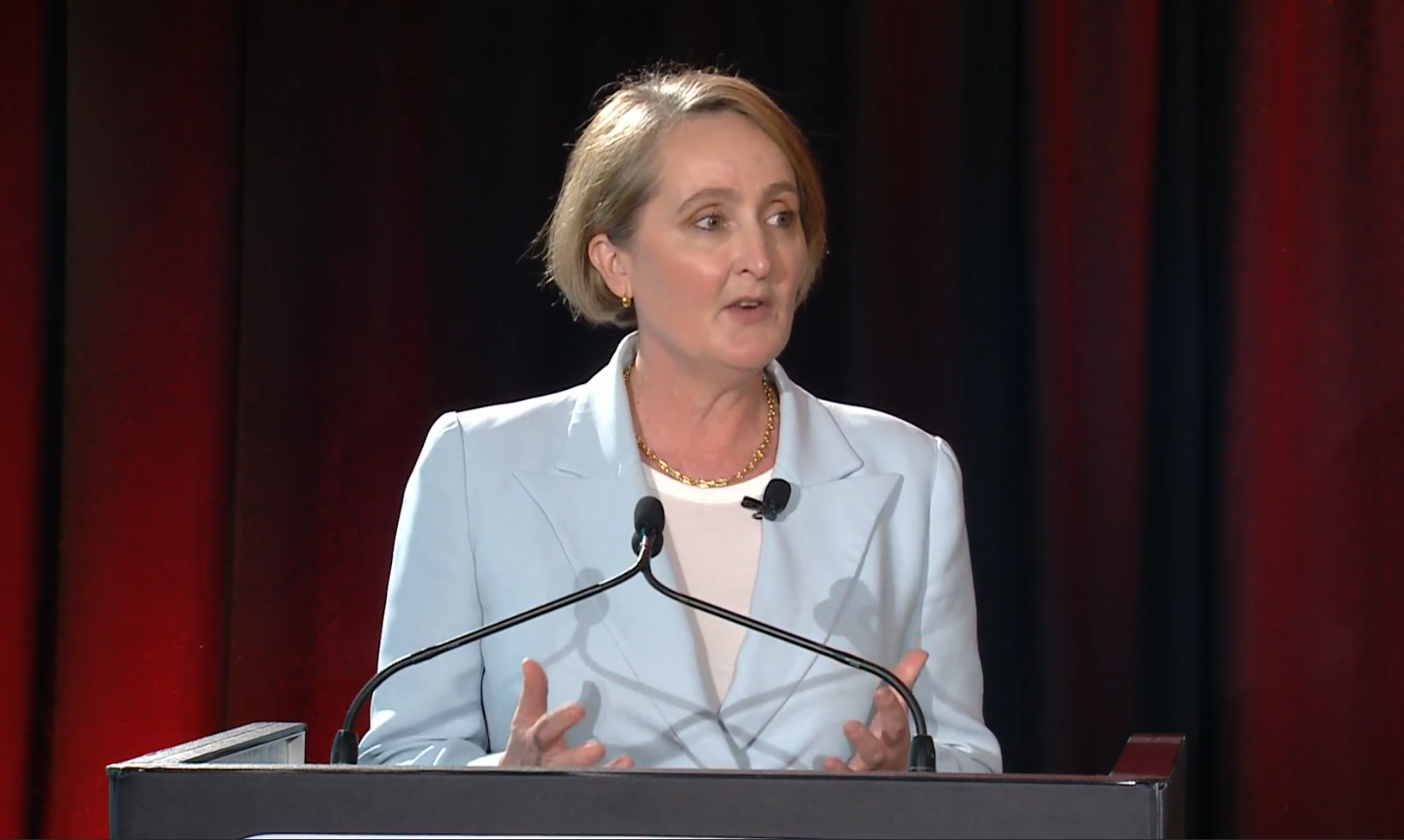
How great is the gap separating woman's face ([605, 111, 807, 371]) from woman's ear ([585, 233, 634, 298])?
82 millimetres

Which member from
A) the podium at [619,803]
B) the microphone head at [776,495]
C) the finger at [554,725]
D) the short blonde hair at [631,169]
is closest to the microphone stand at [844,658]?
the finger at [554,725]

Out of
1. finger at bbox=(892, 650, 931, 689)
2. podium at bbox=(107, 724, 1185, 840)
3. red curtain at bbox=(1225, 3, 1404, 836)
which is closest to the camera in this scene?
podium at bbox=(107, 724, 1185, 840)

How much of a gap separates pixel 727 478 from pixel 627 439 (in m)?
0.15

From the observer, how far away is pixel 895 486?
2.16 meters

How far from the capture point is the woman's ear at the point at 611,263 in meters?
2.21

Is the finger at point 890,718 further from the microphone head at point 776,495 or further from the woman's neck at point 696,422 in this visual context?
the woman's neck at point 696,422

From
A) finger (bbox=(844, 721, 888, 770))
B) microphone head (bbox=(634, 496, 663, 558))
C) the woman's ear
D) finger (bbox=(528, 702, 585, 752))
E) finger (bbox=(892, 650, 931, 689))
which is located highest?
the woman's ear

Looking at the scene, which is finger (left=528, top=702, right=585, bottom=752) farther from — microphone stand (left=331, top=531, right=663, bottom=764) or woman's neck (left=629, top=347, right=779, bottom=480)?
woman's neck (left=629, top=347, right=779, bottom=480)

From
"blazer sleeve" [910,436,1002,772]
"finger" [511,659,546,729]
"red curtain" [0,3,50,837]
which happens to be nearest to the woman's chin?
"blazer sleeve" [910,436,1002,772]

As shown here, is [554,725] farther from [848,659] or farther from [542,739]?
[848,659]

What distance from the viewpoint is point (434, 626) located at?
202 centimetres

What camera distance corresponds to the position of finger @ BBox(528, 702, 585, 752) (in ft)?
4.76

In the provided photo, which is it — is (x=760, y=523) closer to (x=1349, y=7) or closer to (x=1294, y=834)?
(x=1294, y=834)

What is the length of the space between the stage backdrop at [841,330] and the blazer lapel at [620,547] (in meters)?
0.81
